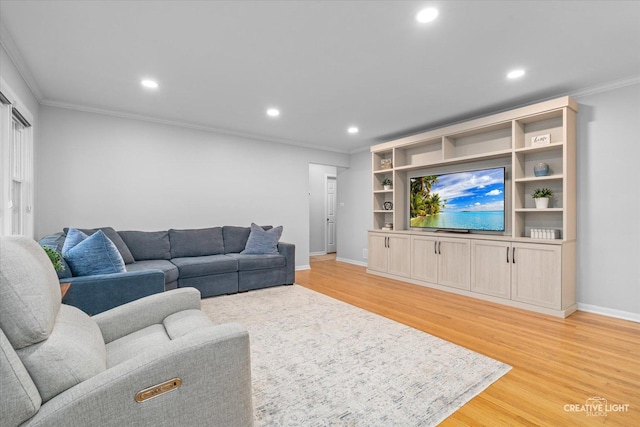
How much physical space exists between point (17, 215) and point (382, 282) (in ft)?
15.5

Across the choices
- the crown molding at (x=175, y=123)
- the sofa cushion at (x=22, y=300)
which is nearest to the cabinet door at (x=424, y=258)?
the crown molding at (x=175, y=123)

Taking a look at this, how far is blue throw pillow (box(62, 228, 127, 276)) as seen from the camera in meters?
2.55

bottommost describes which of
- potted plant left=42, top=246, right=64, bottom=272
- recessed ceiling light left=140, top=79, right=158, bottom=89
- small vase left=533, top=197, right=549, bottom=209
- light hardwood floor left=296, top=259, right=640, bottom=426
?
light hardwood floor left=296, top=259, right=640, bottom=426

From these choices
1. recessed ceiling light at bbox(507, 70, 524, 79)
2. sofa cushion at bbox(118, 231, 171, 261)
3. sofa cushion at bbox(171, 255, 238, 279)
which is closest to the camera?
recessed ceiling light at bbox(507, 70, 524, 79)

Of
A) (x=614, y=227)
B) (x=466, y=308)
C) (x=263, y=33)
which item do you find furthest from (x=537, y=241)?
(x=263, y=33)

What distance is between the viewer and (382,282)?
5.04 m

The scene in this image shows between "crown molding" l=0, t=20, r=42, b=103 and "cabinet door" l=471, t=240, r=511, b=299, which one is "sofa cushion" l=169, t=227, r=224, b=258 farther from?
"cabinet door" l=471, t=240, r=511, b=299

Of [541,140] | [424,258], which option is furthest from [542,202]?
[424,258]

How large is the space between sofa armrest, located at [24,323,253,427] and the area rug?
0.66m

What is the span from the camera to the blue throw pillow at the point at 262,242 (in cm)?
484

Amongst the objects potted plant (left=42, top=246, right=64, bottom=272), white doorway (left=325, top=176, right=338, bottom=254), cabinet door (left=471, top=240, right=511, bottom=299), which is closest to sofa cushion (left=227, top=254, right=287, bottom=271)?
potted plant (left=42, top=246, right=64, bottom=272)

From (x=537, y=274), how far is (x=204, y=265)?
4.07 meters

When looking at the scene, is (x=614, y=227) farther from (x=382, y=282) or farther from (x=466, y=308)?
(x=382, y=282)

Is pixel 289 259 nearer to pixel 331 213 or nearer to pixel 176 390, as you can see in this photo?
pixel 176 390
